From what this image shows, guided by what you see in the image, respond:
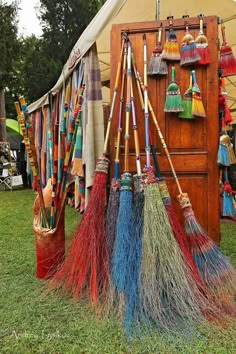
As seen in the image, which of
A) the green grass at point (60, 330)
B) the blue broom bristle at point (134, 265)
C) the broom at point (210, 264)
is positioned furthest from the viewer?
the broom at point (210, 264)

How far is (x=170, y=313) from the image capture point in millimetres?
2072

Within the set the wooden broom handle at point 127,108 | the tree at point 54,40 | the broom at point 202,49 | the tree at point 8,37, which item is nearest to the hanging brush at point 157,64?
the wooden broom handle at point 127,108

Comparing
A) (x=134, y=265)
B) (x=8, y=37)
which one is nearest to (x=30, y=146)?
(x=134, y=265)

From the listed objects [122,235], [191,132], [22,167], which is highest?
[191,132]

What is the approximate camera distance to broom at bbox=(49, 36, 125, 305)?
234 cm

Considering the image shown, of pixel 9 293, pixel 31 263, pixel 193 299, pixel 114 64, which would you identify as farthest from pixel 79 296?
pixel 114 64

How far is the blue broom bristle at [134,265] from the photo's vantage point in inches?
80.3

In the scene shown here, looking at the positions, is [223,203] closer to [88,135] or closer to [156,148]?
[156,148]

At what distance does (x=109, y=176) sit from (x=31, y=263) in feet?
3.53

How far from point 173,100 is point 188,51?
0.36 meters

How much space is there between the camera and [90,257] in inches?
92.8

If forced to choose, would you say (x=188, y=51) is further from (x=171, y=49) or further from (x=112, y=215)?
(x=112, y=215)

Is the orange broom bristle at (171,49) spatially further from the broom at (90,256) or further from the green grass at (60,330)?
the green grass at (60,330)

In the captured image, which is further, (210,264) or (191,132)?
(191,132)
